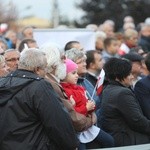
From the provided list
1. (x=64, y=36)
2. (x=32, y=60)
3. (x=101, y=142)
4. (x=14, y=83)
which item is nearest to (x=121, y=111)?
(x=101, y=142)

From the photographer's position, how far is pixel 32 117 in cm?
621

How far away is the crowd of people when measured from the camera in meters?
6.19

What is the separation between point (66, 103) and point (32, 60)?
62 cm

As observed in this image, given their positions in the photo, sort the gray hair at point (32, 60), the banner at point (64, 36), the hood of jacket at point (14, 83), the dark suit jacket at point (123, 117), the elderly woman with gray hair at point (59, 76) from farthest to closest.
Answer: the banner at point (64, 36)
the dark suit jacket at point (123, 117)
the elderly woman with gray hair at point (59, 76)
the gray hair at point (32, 60)
the hood of jacket at point (14, 83)

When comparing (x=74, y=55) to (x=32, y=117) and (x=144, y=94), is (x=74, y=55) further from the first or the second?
(x=32, y=117)

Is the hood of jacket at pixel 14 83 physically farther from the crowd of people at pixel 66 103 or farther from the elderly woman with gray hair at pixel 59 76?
the elderly woman with gray hair at pixel 59 76

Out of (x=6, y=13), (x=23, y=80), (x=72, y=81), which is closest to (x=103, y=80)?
(x=72, y=81)

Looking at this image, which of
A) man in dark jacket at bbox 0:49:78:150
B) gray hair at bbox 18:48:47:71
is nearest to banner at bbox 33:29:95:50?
gray hair at bbox 18:48:47:71

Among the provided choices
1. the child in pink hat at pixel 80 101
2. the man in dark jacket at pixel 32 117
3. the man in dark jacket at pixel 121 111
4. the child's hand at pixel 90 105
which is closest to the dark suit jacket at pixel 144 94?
the man in dark jacket at pixel 121 111

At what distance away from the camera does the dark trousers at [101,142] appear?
7402 mm

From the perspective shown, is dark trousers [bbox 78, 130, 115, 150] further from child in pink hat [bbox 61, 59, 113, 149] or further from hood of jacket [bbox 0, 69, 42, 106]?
hood of jacket [bbox 0, 69, 42, 106]

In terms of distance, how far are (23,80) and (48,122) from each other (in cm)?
50

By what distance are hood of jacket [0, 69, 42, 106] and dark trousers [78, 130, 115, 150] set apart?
140cm

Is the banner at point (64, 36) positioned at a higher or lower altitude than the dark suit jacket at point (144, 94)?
lower
